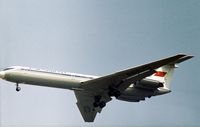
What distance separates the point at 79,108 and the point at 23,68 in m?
9.68

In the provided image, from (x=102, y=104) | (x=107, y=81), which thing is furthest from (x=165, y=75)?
(x=107, y=81)

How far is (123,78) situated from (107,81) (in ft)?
4.48

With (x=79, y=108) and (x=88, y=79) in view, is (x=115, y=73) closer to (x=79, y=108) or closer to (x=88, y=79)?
(x=88, y=79)

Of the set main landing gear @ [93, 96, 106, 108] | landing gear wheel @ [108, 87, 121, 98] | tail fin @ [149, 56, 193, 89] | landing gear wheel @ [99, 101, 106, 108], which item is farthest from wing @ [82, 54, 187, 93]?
tail fin @ [149, 56, 193, 89]

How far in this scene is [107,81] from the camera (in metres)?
40.5

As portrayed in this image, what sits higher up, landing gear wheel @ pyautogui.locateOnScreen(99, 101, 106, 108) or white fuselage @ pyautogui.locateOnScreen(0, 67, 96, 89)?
white fuselage @ pyautogui.locateOnScreen(0, 67, 96, 89)

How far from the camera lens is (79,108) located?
46688mm

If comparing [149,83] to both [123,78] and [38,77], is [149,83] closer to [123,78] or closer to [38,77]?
[123,78]

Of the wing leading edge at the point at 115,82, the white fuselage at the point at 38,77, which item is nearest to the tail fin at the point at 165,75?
the wing leading edge at the point at 115,82

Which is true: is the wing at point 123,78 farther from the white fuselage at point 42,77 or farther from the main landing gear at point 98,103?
the main landing gear at point 98,103

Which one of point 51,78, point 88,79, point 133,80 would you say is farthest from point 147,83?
point 51,78

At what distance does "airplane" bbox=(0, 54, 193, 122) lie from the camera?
38625mm

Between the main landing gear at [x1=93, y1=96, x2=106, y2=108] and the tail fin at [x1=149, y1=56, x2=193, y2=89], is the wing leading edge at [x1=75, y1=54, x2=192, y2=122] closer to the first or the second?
the main landing gear at [x1=93, y1=96, x2=106, y2=108]

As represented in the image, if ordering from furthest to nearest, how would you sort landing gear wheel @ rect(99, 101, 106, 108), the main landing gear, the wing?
landing gear wheel @ rect(99, 101, 106, 108) → the main landing gear → the wing
